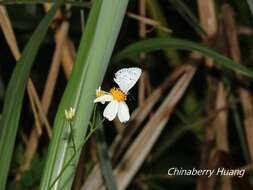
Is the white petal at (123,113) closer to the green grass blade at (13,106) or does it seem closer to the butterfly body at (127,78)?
the butterfly body at (127,78)

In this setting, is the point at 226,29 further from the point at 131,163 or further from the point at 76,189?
the point at 76,189

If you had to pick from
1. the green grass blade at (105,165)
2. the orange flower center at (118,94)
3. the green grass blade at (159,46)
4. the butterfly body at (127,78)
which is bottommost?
the green grass blade at (105,165)

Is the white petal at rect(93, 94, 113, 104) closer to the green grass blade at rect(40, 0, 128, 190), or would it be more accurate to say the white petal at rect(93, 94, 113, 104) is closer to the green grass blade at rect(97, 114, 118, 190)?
the green grass blade at rect(40, 0, 128, 190)

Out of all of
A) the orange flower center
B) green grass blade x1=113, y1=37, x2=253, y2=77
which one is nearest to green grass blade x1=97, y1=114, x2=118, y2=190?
green grass blade x1=113, y1=37, x2=253, y2=77

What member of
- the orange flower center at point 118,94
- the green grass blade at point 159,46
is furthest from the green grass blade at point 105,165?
the orange flower center at point 118,94

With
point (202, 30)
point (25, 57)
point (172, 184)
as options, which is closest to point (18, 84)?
point (25, 57)

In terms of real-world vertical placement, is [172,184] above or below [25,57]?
below
